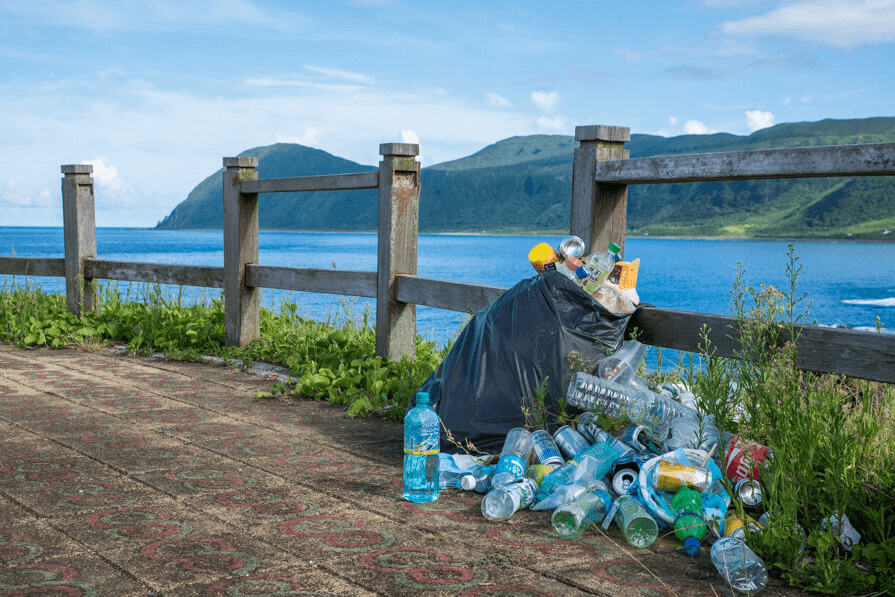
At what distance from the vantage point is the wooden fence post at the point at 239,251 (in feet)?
23.2

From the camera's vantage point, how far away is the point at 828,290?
7462 cm

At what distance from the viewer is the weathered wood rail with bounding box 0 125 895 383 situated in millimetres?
3334

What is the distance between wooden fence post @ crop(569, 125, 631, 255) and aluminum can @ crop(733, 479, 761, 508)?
1656 mm

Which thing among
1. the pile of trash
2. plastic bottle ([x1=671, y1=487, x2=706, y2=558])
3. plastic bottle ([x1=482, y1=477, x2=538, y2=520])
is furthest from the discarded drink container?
plastic bottle ([x1=482, y1=477, x2=538, y2=520])

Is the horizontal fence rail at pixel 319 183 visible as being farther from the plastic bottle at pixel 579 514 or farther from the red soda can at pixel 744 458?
the red soda can at pixel 744 458

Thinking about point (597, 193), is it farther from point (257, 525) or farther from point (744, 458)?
point (257, 525)

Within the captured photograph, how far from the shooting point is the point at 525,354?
3.88m

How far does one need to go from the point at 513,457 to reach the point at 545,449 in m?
0.21

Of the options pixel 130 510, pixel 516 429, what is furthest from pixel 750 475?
pixel 130 510

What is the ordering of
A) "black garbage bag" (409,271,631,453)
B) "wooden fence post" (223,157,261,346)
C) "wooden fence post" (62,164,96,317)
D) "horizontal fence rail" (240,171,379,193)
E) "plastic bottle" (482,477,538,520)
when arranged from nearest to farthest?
"plastic bottle" (482,477,538,520)
"black garbage bag" (409,271,631,453)
"horizontal fence rail" (240,171,379,193)
"wooden fence post" (223,157,261,346)
"wooden fence post" (62,164,96,317)

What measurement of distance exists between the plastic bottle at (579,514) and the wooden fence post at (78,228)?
23.8 feet

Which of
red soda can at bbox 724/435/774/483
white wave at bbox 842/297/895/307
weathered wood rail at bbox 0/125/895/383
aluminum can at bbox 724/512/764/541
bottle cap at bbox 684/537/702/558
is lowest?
white wave at bbox 842/297/895/307

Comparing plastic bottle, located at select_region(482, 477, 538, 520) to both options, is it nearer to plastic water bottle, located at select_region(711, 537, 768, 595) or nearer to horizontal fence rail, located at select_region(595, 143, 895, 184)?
plastic water bottle, located at select_region(711, 537, 768, 595)

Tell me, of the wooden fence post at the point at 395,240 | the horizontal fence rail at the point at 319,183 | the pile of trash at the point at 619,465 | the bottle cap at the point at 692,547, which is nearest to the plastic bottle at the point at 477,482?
the pile of trash at the point at 619,465
